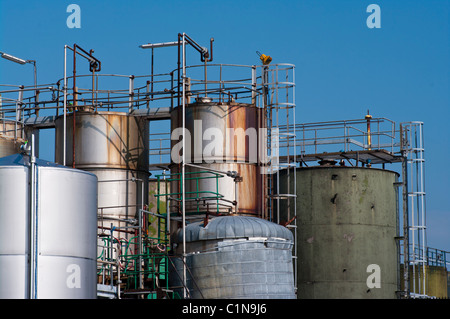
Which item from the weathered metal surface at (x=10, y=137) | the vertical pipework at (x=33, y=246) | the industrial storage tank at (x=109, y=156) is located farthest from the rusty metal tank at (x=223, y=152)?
the vertical pipework at (x=33, y=246)

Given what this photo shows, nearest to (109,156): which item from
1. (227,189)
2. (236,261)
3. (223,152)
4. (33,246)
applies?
(223,152)

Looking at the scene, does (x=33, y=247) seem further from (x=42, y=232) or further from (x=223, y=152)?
(x=223, y=152)

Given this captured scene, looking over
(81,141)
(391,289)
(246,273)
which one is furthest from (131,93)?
(391,289)

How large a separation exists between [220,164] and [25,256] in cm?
1148

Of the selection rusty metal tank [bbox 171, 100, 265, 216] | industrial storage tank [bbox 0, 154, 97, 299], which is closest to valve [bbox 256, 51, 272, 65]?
rusty metal tank [bbox 171, 100, 265, 216]

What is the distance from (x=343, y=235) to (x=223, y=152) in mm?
6955

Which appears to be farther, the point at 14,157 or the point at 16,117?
the point at 16,117

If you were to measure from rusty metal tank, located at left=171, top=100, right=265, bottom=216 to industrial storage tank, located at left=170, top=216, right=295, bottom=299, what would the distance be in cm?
278

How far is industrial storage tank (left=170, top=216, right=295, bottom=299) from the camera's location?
87.2 feet

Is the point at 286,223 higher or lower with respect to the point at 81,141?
lower

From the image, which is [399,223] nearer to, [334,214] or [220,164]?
[334,214]

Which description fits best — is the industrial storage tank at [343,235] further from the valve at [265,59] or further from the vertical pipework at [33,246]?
the vertical pipework at [33,246]

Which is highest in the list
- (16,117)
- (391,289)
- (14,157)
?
(16,117)

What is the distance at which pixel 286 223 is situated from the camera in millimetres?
32688
